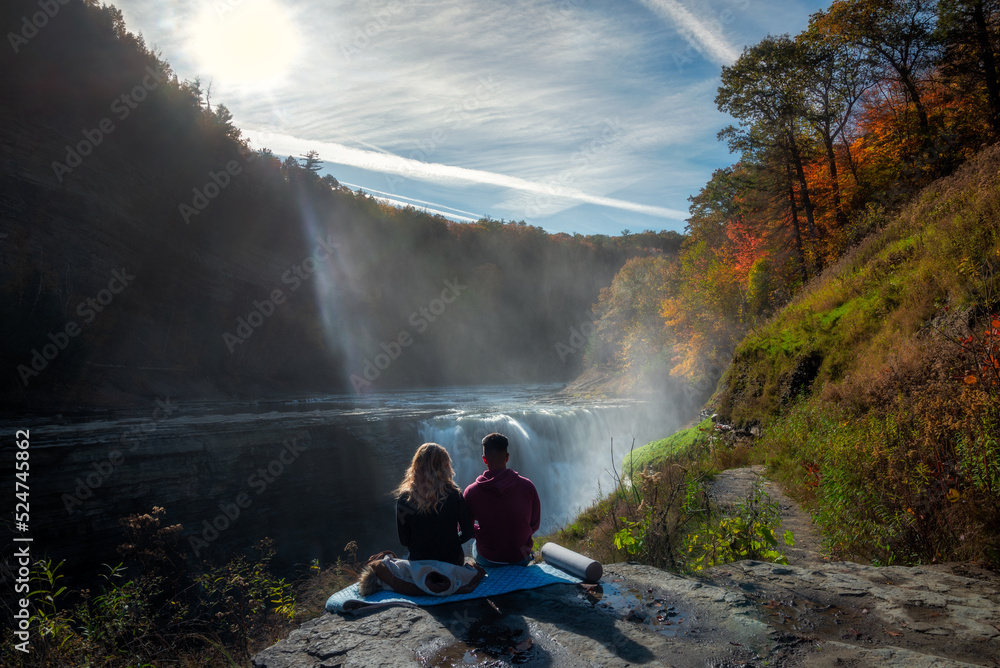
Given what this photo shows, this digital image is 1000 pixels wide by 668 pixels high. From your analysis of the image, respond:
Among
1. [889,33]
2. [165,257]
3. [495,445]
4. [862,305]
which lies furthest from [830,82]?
[165,257]

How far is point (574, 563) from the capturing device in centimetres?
430

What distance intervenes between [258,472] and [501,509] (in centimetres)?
1243

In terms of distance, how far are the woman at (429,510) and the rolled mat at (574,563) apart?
0.77m

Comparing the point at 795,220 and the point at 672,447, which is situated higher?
the point at 795,220

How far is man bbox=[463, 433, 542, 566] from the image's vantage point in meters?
4.57

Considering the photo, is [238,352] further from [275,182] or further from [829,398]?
[829,398]

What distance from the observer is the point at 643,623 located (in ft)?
11.4

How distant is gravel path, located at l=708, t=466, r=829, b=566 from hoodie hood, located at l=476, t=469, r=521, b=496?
9.00 feet

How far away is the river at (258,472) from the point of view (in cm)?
1162

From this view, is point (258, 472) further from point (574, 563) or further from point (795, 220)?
point (795, 220)

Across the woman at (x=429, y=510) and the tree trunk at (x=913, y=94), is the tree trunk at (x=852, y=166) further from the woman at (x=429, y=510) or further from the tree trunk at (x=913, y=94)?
the woman at (x=429, y=510)

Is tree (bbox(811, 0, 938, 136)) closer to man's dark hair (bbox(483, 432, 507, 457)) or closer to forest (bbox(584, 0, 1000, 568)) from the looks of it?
forest (bbox(584, 0, 1000, 568))

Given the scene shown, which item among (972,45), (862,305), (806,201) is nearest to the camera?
(862,305)

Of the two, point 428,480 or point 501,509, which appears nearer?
point 428,480
